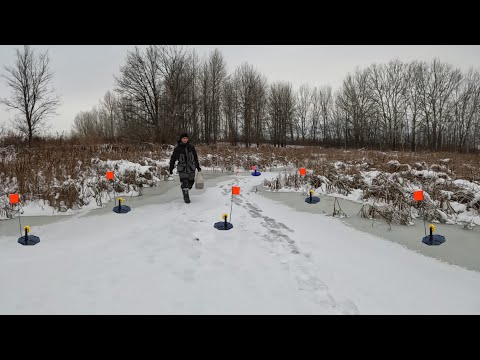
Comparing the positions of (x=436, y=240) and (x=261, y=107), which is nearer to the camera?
(x=436, y=240)

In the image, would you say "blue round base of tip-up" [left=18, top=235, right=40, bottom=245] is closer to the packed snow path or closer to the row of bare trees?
the packed snow path

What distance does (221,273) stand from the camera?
3207 mm

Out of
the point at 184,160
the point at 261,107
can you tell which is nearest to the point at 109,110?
the point at 261,107

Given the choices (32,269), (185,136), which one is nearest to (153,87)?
(185,136)

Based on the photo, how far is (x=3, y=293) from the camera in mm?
2623

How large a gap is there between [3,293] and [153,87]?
31.9 m

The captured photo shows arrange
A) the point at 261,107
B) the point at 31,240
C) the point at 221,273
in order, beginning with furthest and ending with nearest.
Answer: the point at 261,107 < the point at 31,240 < the point at 221,273

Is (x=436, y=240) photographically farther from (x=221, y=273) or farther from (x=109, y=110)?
(x=109, y=110)

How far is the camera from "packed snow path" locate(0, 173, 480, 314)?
2.50m

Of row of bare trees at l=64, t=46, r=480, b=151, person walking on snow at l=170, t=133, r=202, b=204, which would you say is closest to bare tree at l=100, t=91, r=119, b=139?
row of bare trees at l=64, t=46, r=480, b=151

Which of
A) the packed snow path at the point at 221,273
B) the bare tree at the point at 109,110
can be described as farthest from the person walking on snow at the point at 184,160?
the bare tree at the point at 109,110

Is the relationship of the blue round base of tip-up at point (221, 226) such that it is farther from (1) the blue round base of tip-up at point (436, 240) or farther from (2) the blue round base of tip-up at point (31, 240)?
(1) the blue round base of tip-up at point (436, 240)
